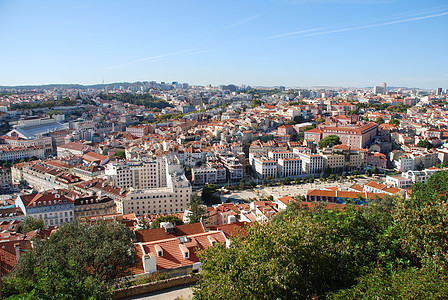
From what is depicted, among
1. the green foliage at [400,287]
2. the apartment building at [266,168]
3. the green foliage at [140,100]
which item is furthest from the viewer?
the green foliage at [140,100]

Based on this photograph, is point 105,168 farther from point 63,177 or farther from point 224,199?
point 224,199

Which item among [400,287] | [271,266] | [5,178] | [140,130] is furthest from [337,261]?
[140,130]

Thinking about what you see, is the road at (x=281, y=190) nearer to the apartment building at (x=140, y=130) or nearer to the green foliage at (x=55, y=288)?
the green foliage at (x=55, y=288)

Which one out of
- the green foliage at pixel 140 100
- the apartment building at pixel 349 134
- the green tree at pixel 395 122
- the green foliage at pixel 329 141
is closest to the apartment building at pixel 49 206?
the green foliage at pixel 329 141

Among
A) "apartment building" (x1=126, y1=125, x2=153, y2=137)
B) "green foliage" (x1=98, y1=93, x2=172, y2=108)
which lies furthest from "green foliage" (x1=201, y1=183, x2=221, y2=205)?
"green foliage" (x1=98, y1=93, x2=172, y2=108)

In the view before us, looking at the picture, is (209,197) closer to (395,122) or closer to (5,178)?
(5,178)

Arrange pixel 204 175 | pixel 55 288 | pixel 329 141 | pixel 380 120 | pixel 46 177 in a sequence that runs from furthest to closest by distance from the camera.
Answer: pixel 380 120, pixel 329 141, pixel 204 175, pixel 46 177, pixel 55 288

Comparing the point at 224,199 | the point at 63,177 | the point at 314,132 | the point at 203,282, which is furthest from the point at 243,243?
the point at 314,132
